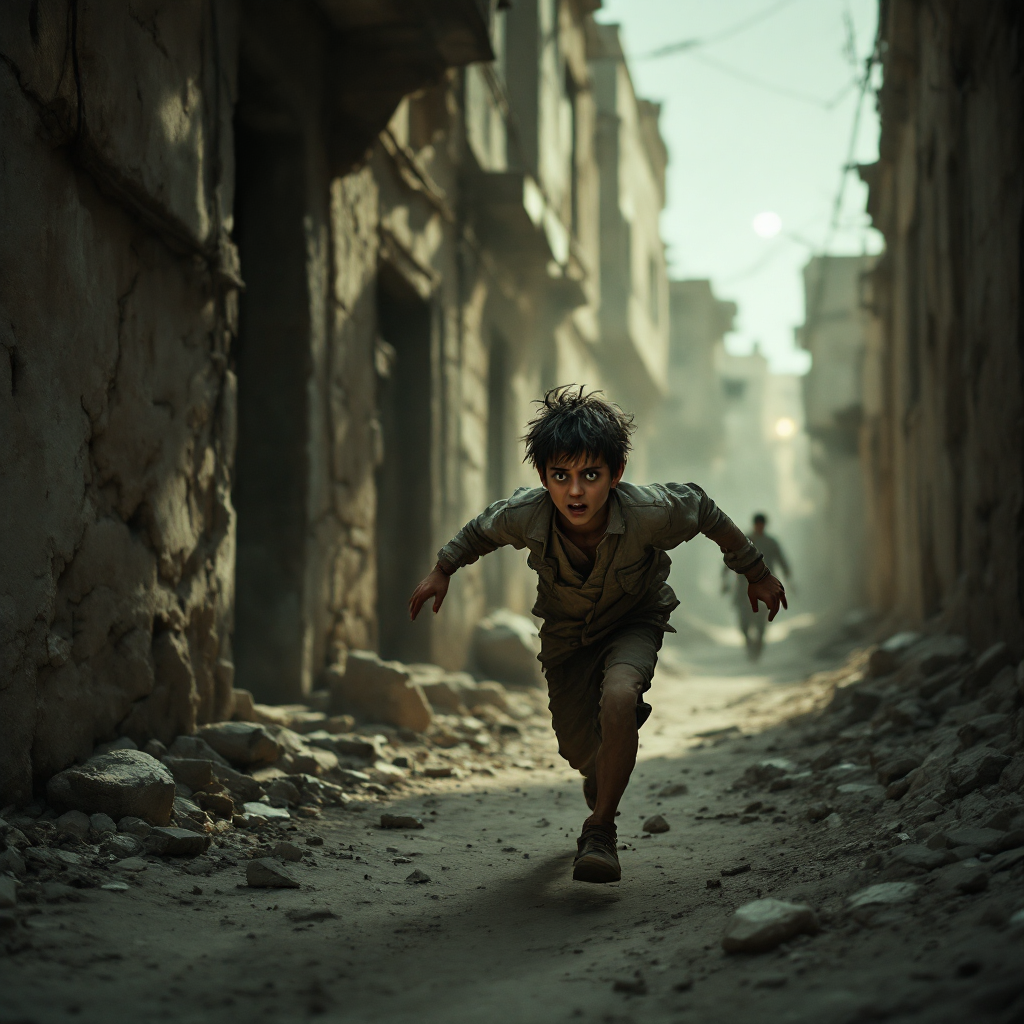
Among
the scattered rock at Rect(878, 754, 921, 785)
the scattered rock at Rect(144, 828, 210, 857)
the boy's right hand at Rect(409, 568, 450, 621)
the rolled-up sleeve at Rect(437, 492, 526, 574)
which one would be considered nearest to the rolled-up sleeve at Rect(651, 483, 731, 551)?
the rolled-up sleeve at Rect(437, 492, 526, 574)

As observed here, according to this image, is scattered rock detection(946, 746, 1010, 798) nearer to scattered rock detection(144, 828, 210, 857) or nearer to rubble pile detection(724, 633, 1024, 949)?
rubble pile detection(724, 633, 1024, 949)

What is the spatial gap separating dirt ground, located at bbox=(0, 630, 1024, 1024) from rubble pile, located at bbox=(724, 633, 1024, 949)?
1.4 inches

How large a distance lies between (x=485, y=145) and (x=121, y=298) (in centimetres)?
629

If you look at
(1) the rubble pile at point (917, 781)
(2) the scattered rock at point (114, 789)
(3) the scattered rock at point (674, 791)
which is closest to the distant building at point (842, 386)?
(1) the rubble pile at point (917, 781)

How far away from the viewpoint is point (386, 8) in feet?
19.9

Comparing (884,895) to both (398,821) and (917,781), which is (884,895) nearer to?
(917,781)

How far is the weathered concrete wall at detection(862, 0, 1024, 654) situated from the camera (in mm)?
4469

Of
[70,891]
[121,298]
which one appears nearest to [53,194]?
[121,298]

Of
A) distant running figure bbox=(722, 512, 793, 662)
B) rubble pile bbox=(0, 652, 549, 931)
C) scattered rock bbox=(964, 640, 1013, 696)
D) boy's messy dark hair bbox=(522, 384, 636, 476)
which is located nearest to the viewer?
rubble pile bbox=(0, 652, 549, 931)

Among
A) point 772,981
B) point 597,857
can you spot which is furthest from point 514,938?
point 772,981

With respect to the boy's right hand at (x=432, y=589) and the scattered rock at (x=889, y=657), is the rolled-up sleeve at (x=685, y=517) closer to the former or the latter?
the boy's right hand at (x=432, y=589)

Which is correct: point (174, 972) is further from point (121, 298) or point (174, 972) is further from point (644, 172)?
point (644, 172)

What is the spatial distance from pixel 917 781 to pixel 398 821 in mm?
1759

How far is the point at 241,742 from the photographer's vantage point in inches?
163
